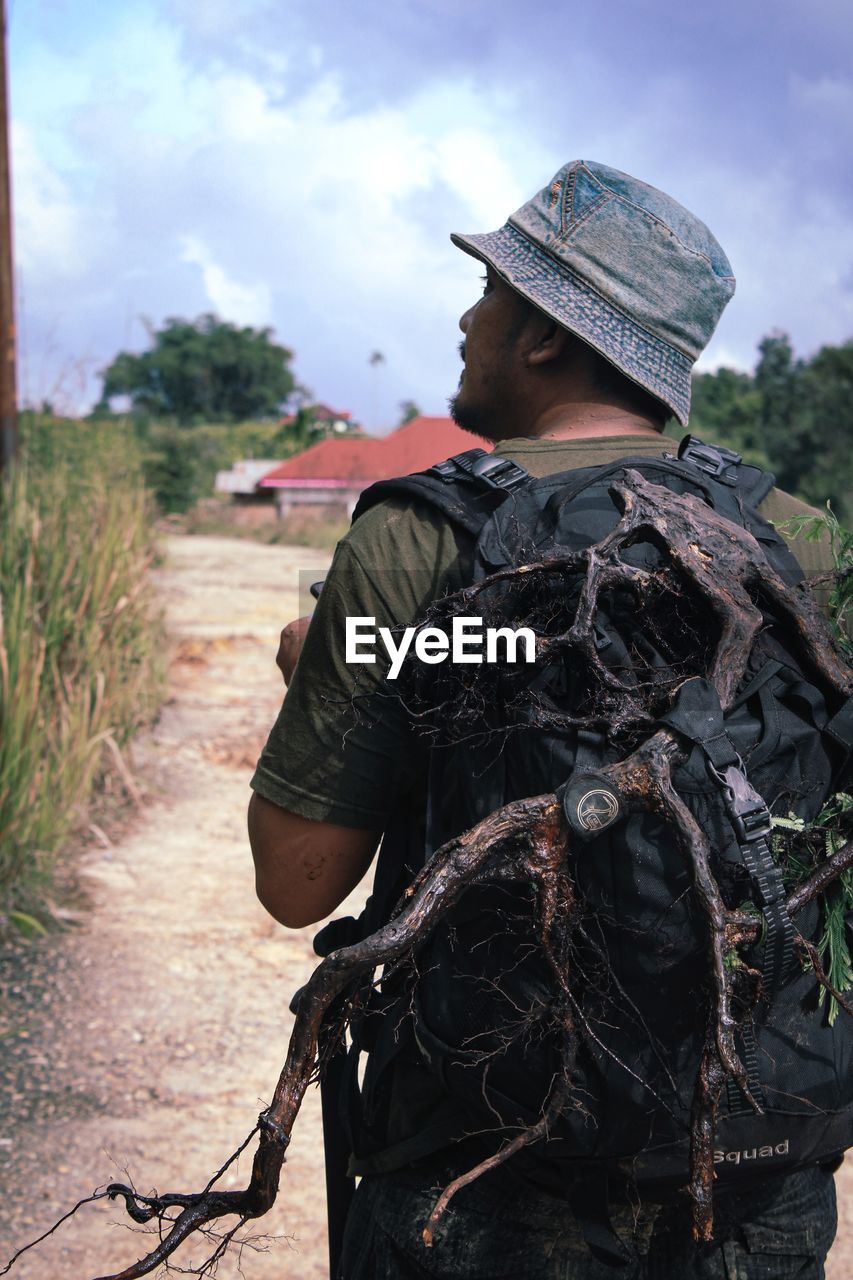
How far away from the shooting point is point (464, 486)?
5.16 ft

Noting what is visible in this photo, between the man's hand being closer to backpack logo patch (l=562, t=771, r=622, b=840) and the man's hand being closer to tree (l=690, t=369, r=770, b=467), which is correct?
backpack logo patch (l=562, t=771, r=622, b=840)

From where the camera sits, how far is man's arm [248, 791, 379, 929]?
162 centimetres

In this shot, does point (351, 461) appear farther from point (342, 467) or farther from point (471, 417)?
Answer: point (471, 417)

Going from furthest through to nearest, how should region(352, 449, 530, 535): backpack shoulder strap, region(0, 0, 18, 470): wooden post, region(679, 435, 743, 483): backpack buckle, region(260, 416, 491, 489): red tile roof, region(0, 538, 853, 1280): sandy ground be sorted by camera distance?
1. region(260, 416, 491, 489): red tile roof
2. region(0, 0, 18, 470): wooden post
3. region(0, 538, 853, 1280): sandy ground
4. region(679, 435, 743, 483): backpack buckle
5. region(352, 449, 530, 535): backpack shoulder strap

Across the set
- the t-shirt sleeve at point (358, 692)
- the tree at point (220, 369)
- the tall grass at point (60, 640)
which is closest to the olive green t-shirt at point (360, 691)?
the t-shirt sleeve at point (358, 692)

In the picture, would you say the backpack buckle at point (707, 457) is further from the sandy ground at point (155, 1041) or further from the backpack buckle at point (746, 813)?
the sandy ground at point (155, 1041)

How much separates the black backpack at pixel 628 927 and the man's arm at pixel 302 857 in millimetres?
154

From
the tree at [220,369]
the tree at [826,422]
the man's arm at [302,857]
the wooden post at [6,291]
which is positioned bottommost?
the man's arm at [302,857]

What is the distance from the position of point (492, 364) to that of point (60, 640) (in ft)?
12.3

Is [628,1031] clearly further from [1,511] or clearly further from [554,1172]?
[1,511]

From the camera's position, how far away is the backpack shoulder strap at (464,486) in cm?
153

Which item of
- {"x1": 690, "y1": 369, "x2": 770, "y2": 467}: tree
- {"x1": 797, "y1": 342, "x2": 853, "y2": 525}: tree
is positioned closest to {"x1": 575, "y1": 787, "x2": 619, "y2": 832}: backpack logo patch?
{"x1": 690, "y1": 369, "x2": 770, "y2": 467}: tree

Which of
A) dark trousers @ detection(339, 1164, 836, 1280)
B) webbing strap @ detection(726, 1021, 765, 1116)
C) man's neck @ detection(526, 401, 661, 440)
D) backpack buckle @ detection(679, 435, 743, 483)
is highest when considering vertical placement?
man's neck @ detection(526, 401, 661, 440)

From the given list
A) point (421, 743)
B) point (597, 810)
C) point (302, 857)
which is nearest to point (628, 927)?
point (597, 810)
